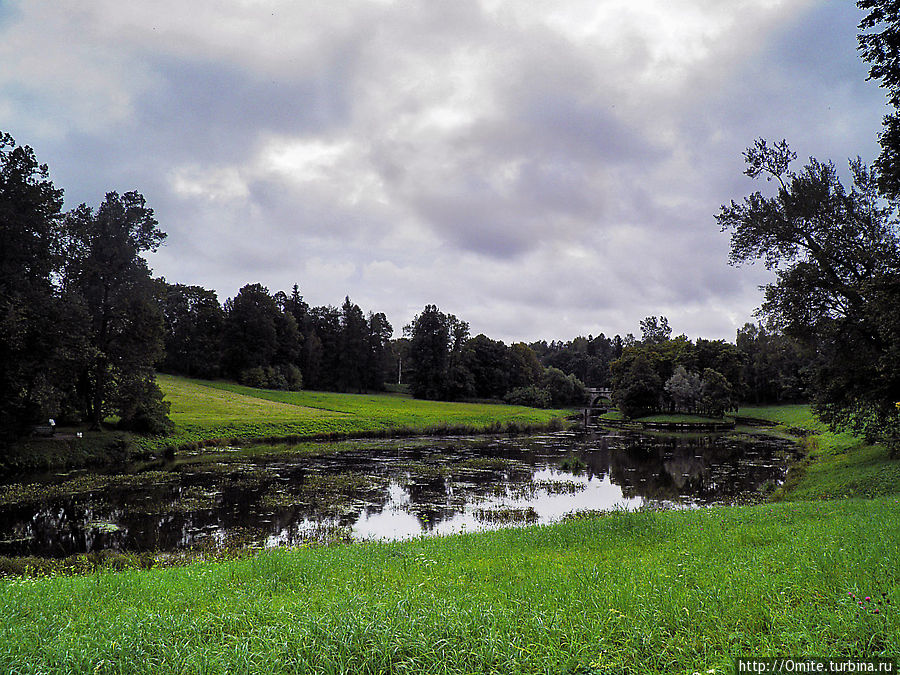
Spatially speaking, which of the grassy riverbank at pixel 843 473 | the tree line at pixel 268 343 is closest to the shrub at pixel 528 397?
the tree line at pixel 268 343

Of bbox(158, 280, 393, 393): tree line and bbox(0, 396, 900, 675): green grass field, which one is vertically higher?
bbox(158, 280, 393, 393): tree line

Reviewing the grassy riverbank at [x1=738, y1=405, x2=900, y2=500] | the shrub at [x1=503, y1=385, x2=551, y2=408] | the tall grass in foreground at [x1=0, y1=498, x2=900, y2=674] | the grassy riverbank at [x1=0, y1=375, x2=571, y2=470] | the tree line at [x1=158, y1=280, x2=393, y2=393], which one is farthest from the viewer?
the shrub at [x1=503, y1=385, x2=551, y2=408]

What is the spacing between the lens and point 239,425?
41.7 metres

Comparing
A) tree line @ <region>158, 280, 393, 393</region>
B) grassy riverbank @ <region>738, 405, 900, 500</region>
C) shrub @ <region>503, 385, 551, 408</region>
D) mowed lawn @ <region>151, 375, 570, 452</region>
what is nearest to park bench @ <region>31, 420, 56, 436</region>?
mowed lawn @ <region>151, 375, 570, 452</region>

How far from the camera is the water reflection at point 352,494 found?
52.1 ft

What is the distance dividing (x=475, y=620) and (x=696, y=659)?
197 cm

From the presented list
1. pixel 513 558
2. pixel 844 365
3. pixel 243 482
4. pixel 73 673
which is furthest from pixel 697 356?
pixel 73 673

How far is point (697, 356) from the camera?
87.9 m

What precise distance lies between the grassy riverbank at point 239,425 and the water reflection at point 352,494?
4511 millimetres

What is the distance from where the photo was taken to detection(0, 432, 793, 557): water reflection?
15875mm

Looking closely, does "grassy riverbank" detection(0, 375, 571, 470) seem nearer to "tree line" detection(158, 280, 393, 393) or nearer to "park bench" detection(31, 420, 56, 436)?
"park bench" detection(31, 420, 56, 436)

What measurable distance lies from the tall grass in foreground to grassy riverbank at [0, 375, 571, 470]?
23.7m

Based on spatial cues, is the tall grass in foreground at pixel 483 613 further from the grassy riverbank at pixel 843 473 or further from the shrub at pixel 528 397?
the shrub at pixel 528 397

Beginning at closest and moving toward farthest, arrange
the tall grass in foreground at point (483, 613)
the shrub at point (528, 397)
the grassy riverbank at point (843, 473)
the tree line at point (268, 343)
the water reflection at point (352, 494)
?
the tall grass in foreground at point (483, 613) → the water reflection at point (352, 494) → the grassy riverbank at point (843, 473) → the tree line at point (268, 343) → the shrub at point (528, 397)
